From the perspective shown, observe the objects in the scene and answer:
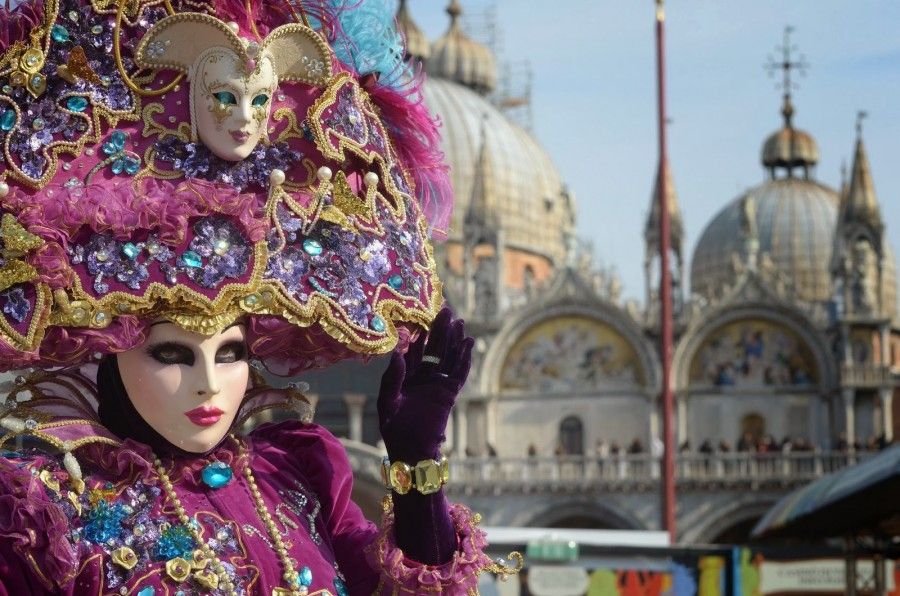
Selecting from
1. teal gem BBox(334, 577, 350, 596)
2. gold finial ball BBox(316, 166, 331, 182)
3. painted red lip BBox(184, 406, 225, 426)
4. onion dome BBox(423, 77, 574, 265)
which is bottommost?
teal gem BBox(334, 577, 350, 596)

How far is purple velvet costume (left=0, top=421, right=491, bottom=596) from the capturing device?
3402 mm

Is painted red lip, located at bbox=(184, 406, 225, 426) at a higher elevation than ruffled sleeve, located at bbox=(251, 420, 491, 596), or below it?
higher

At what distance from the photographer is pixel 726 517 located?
29453 millimetres

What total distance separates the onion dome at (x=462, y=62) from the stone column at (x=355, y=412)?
66.2 feet

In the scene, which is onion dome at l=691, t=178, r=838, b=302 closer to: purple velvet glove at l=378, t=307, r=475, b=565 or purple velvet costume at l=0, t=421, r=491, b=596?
purple velvet costume at l=0, t=421, r=491, b=596

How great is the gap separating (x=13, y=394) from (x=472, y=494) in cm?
2683

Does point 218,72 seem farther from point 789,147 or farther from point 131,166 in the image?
point 789,147

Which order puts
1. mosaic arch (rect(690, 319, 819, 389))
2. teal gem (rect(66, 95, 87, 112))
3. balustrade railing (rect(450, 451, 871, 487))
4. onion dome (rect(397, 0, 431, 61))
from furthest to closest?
onion dome (rect(397, 0, 431, 61)), mosaic arch (rect(690, 319, 819, 389)), balustrade railing (rect(450, 451, 871, 487)), teal gem (rect(66, 95, 87, 112))

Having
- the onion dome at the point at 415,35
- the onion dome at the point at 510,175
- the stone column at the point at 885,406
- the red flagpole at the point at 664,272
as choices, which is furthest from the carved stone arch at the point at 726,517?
the onion dome at the point at 415,35

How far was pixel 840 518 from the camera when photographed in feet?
35.3

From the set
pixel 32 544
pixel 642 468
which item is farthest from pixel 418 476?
pixel 642 468

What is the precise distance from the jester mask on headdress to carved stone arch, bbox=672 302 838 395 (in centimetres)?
2708

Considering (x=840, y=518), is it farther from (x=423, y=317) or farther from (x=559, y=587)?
(x=423, y=317)

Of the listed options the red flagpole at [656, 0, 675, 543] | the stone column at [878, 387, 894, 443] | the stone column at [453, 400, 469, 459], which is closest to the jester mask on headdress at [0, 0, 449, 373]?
the red flagpole at [656, 0, 675, 543]
